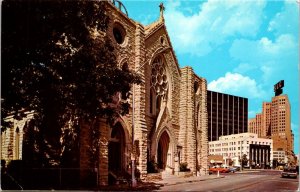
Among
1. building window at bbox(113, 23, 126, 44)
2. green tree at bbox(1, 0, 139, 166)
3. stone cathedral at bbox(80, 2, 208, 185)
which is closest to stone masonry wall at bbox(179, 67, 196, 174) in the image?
stone cathedral at bbox(80, 2, 208, 185)

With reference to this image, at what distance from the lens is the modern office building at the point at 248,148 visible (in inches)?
5408

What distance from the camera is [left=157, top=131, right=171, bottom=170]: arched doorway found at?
122 ft

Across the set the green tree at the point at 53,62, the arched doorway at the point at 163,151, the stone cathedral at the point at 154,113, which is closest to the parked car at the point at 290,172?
the stone cathedral at the point at 154,113

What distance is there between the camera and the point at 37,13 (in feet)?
52.3

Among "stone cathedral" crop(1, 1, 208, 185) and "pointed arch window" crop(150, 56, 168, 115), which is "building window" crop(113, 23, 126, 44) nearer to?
"stone cathedral" crop(1, 1, 208, 185)

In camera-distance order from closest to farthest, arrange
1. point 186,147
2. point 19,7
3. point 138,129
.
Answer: point 19,7 → point 138,129 → point 186,147

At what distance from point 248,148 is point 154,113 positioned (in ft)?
374

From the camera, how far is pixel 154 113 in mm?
35656

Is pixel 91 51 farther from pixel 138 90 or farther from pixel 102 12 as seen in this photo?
pixel 138 90

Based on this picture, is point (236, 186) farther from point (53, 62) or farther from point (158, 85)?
point (53, 62)

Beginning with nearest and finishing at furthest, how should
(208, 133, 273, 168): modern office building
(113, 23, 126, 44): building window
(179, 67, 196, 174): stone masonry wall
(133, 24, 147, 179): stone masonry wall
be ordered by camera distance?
(113, 23, 126, 44): building window
(133, 24, 147, 179): stone masonry wall
(179, 67, 196, 174): stone masonry wall
(208, 133, 273, 168): modern office building

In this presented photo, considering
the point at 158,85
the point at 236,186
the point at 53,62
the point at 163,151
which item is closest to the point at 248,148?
the point at 163,151

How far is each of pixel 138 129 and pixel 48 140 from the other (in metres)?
8.13

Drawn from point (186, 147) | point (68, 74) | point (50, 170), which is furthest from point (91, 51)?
point (186, 147)
